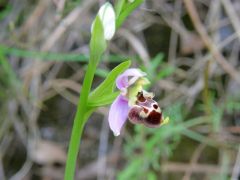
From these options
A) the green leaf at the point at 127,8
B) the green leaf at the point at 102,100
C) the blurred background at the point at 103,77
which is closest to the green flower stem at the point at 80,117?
the green leaf at the point at 102,100

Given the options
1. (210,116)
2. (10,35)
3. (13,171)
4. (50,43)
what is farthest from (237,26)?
(13,171)

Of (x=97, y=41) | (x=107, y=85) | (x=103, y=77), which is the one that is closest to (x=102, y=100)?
(x=107, y=85)

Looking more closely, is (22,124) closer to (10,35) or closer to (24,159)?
(24,159)

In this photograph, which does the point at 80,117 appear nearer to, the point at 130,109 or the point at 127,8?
the point at 130,109

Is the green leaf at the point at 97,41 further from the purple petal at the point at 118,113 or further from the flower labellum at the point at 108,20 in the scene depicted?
Answer: the purple petal at the point at 118,113

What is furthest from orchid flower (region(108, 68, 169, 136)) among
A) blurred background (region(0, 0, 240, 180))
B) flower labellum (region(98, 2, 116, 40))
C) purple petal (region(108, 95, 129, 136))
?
blurred background (region(0, 0, 240, 180))
